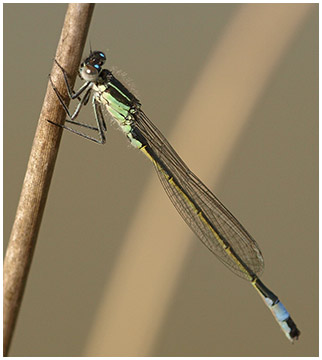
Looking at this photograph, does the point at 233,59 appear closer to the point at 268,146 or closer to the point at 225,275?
the point at 268,146

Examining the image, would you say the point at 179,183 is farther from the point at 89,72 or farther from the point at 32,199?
the point at 32,199

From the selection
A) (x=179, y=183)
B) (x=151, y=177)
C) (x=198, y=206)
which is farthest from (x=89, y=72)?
(x=151, y=177)

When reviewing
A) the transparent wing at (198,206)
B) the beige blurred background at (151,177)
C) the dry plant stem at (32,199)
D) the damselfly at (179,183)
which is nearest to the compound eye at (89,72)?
the damselfly at (179,183)

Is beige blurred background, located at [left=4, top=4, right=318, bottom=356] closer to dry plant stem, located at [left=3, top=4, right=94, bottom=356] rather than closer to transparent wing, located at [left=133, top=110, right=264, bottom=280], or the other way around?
transparent wing, located at [left=133, top=110, right=264, bottom=280]

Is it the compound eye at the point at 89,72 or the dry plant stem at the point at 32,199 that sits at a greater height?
the compound eye at the point at 89,72

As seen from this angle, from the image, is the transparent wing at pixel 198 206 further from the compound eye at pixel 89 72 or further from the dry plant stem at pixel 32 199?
the dry plant stem at pixel 32 199

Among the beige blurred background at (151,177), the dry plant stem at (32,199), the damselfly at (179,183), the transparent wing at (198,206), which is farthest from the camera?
the beige blurred background at (151,177)

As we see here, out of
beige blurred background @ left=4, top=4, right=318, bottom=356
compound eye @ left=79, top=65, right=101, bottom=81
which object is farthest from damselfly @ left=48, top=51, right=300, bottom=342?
beige blurred background @ left=4, top=4, right=318, bottom=356
